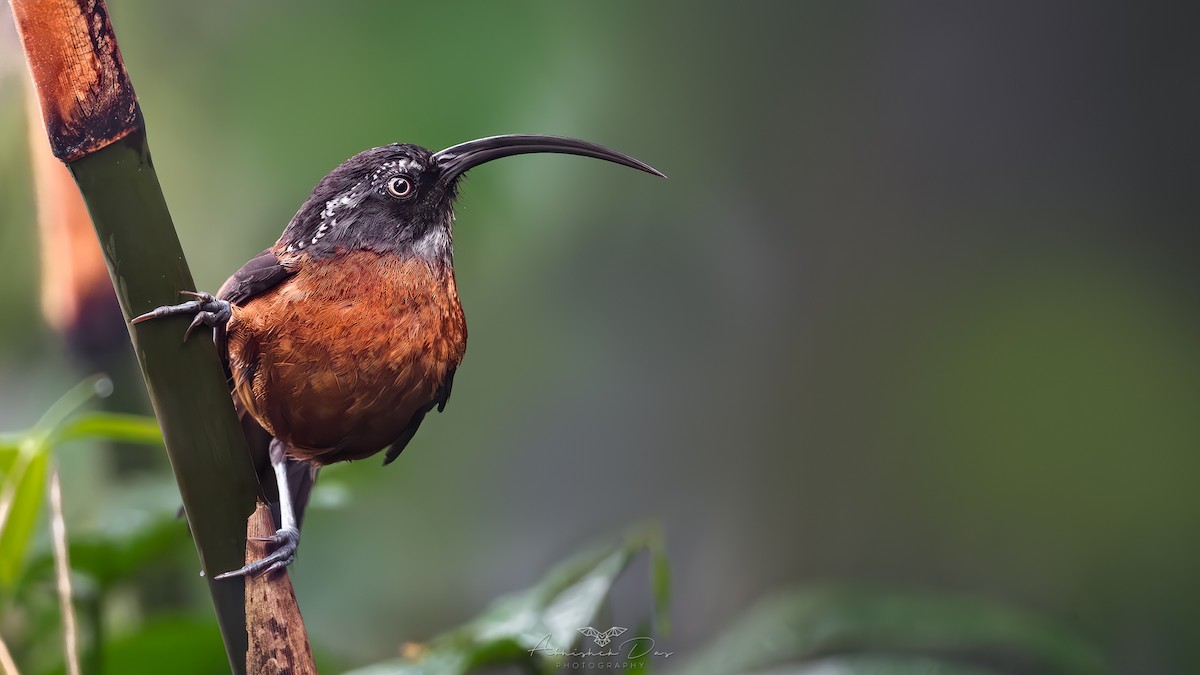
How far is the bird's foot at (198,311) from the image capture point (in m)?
0.34

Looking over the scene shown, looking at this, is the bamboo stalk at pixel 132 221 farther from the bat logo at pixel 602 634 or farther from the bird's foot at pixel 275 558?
the bat logo at pixel 602 634

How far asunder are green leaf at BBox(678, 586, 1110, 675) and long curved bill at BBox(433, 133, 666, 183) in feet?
2.16

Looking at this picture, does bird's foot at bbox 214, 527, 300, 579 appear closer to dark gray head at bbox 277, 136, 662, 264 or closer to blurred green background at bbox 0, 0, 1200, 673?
dark gray head at bbox 277, 136, 662, 264

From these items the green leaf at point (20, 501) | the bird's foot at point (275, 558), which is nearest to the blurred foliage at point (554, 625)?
the green leaf at point (20, 501)

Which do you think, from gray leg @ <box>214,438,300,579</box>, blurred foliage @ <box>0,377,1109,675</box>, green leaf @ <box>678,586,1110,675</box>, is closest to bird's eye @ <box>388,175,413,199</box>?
gray leg @ <box>214,438,300,579</box>

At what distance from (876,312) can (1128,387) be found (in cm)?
33

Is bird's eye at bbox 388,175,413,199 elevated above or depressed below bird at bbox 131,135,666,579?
above

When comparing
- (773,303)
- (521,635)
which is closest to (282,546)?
(521,635)

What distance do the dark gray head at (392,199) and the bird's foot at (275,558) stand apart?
0.12m

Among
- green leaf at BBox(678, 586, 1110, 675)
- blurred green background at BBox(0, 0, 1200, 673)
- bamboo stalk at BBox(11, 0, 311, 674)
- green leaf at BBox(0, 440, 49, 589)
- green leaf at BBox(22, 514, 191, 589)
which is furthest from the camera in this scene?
blurred green background at BBox(0, 0, 1200, 673)

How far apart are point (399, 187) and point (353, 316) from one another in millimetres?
61

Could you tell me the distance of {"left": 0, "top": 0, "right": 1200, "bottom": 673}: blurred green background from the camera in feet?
3.91

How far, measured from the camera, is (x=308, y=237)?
1.36 ft

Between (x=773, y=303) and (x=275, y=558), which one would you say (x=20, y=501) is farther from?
(x=773, y=303)
